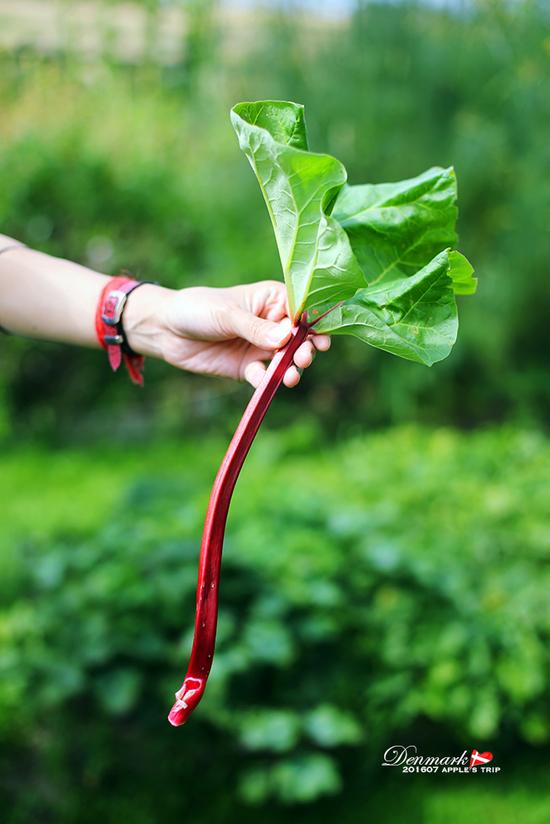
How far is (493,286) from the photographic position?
5.49 m

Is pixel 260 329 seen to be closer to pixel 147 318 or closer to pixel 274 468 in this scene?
pixel 147 318

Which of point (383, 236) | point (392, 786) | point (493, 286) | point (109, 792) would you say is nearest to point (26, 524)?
point (109, 792)

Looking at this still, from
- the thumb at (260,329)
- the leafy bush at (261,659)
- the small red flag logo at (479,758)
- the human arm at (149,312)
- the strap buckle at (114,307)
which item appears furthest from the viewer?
the small red flag logo at (479,758)

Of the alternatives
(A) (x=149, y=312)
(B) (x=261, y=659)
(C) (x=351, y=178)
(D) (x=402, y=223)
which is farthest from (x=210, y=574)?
(C) (x=351, y=178)

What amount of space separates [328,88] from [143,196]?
172cm

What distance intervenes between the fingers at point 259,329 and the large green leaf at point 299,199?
6 cm

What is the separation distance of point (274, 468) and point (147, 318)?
13.4ft

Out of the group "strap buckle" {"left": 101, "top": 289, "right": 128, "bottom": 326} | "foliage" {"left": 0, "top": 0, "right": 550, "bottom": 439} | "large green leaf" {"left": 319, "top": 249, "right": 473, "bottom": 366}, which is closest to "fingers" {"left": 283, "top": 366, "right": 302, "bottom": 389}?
"large green leaf" {"left": 319, "top": 249, "right": 473, "bottom": 366}

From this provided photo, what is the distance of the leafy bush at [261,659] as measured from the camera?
7.81ft

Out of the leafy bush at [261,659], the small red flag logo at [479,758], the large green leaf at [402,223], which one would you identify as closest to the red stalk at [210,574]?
the large green leaf at [402,223]

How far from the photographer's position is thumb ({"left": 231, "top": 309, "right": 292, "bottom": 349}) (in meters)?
1.06

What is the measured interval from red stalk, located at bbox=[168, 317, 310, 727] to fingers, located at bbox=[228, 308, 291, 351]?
99mm

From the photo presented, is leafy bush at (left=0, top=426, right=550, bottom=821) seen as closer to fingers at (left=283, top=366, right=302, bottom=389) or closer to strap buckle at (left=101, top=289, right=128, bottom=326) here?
strap buckle at (left=101, top=289, right=128, bottom=326)

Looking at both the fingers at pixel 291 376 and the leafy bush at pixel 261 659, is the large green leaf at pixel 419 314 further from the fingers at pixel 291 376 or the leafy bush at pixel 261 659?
the leafy bush at pixel 261 659
